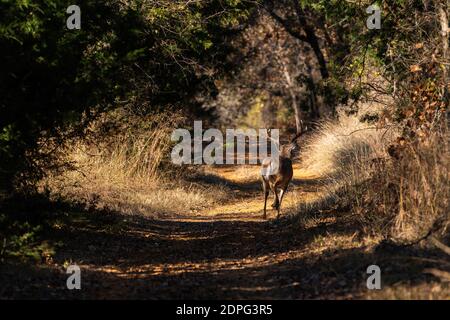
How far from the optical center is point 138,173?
17812 millimetres

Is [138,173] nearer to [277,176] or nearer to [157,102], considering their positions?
[157,102]

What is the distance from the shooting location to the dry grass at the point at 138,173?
15.6 metres

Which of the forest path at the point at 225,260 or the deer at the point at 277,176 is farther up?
the deer at the point at 277,176

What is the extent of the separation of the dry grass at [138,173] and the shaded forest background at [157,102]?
1.7 inches

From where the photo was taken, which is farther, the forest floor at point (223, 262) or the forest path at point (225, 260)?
the forest path at point (225, 260)

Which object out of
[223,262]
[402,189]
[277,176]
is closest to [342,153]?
[277,176]

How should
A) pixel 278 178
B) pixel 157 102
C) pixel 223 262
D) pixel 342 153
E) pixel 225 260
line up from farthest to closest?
pixel 342 153
pixel 157 102
pixel 278 178
pixel 225 260
pixel 223 262

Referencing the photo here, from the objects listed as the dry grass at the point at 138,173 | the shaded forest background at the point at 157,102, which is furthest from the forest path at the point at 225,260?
the dry grass at the point at 138,173

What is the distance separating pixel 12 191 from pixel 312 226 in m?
4.79

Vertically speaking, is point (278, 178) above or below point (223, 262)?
above

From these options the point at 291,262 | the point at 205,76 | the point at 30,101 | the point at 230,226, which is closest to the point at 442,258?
the point at 291,262

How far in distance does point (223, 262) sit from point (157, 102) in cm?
633

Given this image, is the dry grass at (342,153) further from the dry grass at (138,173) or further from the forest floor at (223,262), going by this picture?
the dry grass at (138,173)

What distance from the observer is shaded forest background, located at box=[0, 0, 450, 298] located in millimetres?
9281
